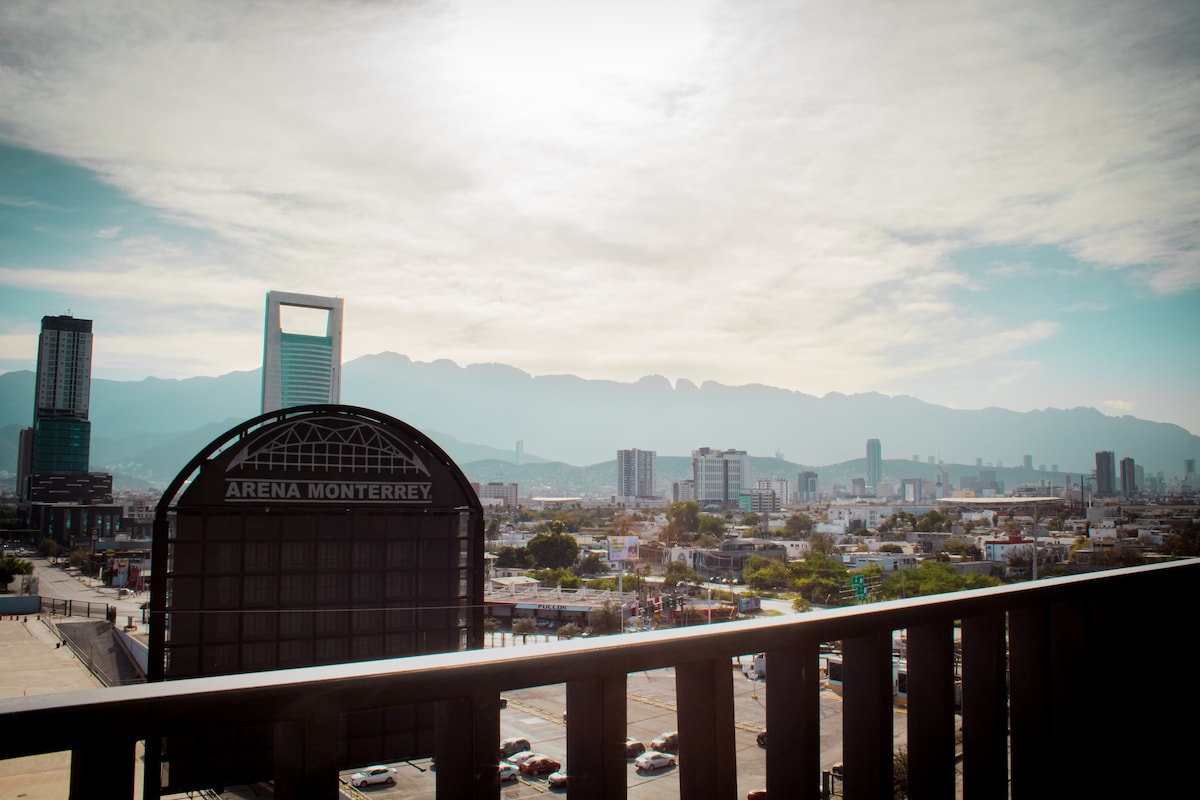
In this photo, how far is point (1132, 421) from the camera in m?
190

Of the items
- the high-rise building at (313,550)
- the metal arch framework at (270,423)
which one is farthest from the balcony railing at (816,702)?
the metal arch framework at (270,423)

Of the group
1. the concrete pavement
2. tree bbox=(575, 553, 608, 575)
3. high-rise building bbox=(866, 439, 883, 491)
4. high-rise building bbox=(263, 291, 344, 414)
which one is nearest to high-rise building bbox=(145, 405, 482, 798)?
the concrete pavement

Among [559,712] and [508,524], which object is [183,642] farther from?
[508,524]

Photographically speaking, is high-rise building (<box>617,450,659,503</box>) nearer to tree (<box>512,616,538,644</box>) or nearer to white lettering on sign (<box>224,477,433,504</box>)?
tree (<box>512,616,538,644</box>)

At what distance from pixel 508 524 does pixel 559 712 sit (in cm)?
6671

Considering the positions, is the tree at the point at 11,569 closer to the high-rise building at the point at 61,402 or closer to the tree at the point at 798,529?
the high-rise building at the point at 61,402

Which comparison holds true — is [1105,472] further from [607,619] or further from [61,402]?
[61,402]

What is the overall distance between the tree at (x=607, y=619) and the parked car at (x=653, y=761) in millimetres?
20861

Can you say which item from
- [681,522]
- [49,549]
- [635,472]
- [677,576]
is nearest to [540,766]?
[677,576]

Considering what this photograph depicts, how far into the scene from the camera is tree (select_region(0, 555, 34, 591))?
20609 mm

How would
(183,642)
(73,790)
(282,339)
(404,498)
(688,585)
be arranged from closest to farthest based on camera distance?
(73,790) → (183,642) → (404,498) → (688,585) → (282,339)

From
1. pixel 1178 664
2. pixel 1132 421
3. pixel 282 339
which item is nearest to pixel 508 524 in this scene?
pixel 282 339

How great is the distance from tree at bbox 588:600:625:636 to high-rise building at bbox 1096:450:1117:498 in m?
60.7

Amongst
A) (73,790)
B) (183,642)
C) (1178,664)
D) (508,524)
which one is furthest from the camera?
(508,524)
